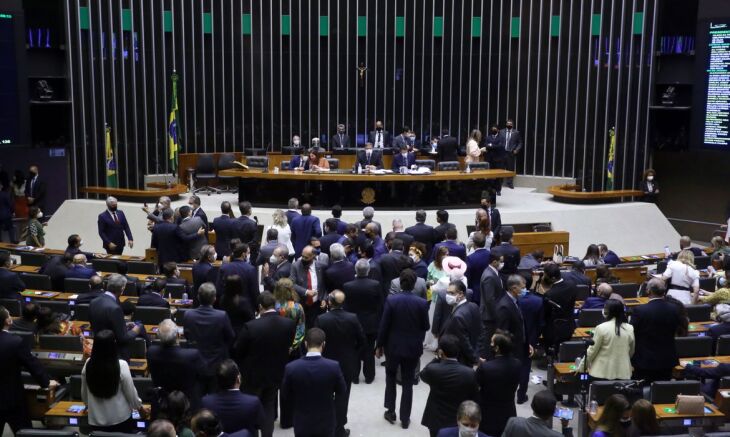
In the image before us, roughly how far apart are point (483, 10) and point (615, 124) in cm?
419

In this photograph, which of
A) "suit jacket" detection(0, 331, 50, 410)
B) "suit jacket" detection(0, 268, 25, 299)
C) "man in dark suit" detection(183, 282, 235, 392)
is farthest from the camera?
"suit jacket" detection(0, 268, 25, 299)

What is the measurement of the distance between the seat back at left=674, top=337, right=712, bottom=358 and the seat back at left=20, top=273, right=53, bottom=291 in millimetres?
6964

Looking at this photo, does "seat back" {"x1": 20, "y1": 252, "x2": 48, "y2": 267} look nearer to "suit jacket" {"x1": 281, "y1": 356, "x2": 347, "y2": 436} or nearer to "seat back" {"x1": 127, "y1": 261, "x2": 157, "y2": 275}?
"seat back" {"x1": 127, "y1": 261, "x2": 157, "y2": 275}

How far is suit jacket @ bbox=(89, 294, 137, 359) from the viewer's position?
6922 millimetres

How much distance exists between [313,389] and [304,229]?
527cm

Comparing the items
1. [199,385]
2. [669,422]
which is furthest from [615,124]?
[199,385]

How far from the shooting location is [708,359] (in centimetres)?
770

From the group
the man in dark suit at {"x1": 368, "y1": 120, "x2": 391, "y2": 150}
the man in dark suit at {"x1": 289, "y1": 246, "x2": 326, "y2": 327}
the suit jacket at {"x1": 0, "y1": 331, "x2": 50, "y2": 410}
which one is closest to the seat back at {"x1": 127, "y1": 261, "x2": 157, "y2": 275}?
the man in dark suit at {"x1": 289, "y1": 246, "x2": 326, "y2": 327}

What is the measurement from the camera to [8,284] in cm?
854

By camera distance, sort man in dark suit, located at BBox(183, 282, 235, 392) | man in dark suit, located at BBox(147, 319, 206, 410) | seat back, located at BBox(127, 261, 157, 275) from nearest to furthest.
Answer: man in dark suit, located at BBox(147, 319, 206, 410) → man in dark suit, located at BBox(183, 282, 235, 392) → seat back, located at BBox(127, 261, 157, 275)

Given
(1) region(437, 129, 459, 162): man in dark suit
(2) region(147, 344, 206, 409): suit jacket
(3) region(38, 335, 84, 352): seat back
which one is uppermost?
(1) region(437, 129, 459, 162): man in dark suit

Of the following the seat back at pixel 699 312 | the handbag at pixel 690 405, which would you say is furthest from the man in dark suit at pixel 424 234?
the handbag at pixel 690 405

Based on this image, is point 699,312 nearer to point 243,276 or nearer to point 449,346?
point 449,346

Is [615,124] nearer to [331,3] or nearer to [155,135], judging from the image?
[331,3]
